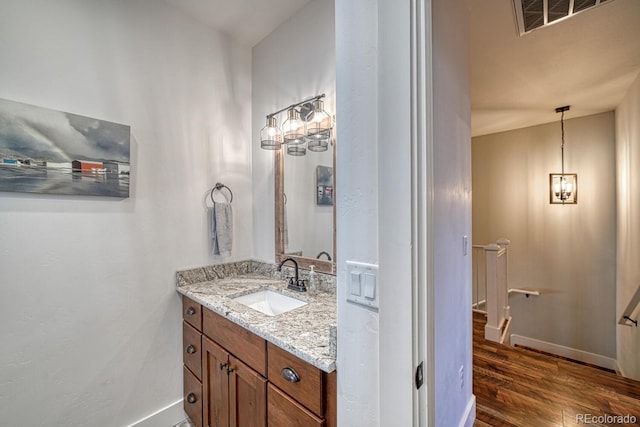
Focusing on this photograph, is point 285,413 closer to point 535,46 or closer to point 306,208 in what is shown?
point 306,208

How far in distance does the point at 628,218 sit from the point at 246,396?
3.99 metres

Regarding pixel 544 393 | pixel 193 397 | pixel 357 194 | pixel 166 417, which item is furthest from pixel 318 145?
pixel 544 393

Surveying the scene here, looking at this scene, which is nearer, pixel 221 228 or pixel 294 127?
pixel 294 127

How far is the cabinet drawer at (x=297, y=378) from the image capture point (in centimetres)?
98

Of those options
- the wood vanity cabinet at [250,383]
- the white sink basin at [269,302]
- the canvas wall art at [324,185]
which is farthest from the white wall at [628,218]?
the wood vanity cabinet at [250,383]

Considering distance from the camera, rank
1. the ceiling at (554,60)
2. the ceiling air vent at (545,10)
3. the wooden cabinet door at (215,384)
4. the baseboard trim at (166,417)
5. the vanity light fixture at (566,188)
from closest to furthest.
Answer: the wooden cabinet door at (215,384) → the ceiling air vent at (545,10) → the baseboard trim at (166,417) → the ceiling at (554,60) → the vanity light fixture at (566,188)

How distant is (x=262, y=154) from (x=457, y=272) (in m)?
1.62

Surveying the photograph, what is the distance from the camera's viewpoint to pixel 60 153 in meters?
1.41

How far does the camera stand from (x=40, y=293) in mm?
1387

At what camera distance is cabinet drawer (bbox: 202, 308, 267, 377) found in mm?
1229

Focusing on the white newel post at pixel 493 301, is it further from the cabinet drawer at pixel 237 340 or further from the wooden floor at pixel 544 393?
the cabinet drawer at pixel 237 340

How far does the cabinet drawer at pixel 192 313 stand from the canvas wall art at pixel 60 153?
0.78 meters

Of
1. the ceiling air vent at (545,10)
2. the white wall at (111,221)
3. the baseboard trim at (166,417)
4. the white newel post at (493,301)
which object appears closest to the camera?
the white wall at (111,221)

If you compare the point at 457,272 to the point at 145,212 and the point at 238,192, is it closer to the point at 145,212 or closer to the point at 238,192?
the point at 238,192
